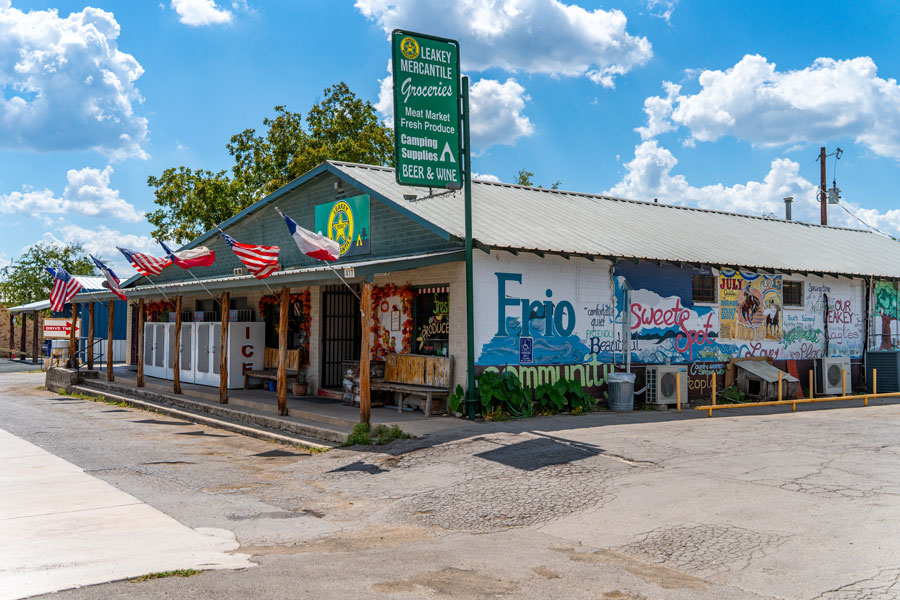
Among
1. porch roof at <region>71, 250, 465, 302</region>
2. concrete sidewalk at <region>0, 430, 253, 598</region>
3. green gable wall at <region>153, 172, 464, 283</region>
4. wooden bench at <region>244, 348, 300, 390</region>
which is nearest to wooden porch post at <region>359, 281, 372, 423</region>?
porch roof at <region>71, 250, 465, 302</region>

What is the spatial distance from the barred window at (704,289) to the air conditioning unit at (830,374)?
3968 millimetres

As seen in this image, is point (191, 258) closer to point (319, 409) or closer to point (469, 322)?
point (319, 409)

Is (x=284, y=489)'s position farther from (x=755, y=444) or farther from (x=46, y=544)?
(x=755, y=444)

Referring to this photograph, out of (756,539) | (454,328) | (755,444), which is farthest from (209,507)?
(755,444)

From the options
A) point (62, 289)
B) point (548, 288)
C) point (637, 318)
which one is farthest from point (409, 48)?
point (62, 289)

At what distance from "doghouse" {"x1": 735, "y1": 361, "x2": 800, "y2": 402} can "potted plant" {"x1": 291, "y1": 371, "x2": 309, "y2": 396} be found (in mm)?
10594

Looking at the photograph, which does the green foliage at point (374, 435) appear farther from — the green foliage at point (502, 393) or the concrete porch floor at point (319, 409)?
the green foliage at point (502, 393)

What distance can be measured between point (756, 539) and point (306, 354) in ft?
48.0

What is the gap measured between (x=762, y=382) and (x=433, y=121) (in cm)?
1008

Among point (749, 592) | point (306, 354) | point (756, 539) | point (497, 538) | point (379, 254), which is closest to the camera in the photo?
point (749, 592)

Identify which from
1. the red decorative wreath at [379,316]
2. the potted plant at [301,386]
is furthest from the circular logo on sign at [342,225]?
the potted plant at [301,386]

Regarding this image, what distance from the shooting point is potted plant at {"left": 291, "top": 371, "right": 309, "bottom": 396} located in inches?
752

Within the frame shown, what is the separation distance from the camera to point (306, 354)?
1992 centimetres

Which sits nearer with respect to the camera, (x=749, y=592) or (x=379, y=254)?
(x=749, y=592)
